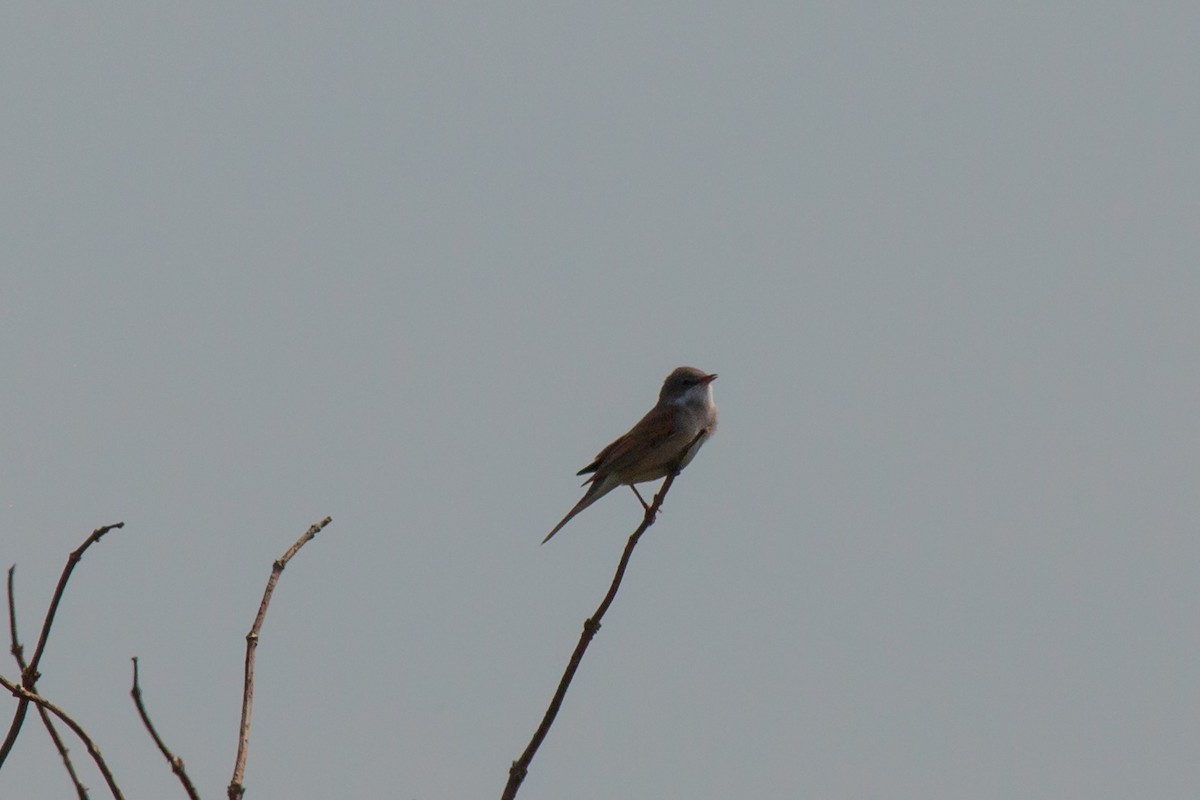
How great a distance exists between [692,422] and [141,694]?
338 inches

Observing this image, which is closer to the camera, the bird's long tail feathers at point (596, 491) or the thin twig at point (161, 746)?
the thin twig at point (161, 746)

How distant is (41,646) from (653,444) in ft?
27.3

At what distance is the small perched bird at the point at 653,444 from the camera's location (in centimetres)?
1152

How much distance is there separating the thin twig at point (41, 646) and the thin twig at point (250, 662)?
0.37m

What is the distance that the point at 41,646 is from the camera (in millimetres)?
3449

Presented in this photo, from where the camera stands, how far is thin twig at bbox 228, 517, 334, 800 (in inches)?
123

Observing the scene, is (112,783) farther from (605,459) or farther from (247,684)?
(605,459)

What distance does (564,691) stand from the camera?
350 centimetres

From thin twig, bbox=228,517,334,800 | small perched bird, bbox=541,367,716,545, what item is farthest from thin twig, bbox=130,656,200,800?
small perched bird, bbox=541,367,716,545

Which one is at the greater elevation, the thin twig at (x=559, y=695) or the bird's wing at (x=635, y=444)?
the bird's wing at (x=635, y=444)

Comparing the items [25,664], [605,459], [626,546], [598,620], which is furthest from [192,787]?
[605,459]

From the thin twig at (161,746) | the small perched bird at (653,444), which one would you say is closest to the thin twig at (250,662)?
the thin twig at (161,746)

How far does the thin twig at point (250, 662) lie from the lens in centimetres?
311

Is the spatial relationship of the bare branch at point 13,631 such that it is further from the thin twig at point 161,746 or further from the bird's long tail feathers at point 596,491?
the bird's long tail feathers at point 596,491
